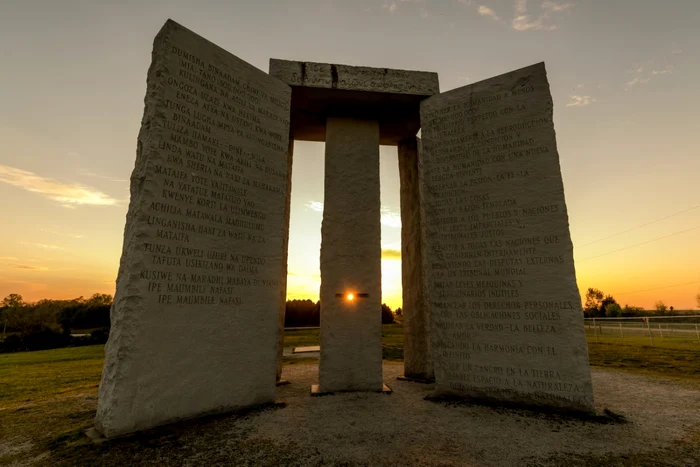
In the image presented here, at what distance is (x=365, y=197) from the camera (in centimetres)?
677

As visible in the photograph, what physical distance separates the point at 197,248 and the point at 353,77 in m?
4.84

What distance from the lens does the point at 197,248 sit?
4676mm

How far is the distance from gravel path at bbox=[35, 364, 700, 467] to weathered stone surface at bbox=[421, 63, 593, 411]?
639 millimetres

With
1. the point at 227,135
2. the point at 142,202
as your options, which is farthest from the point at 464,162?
the point at 142,202

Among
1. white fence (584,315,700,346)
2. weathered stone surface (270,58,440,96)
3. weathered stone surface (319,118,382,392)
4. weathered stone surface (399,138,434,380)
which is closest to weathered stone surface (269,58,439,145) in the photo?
weathered stone surface (270,58,440,96)

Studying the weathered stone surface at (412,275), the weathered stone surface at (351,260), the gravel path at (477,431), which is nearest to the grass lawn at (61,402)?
the gravel path at (477,431)

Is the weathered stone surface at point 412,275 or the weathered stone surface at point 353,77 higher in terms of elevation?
the weathered stone surface at point 353,77

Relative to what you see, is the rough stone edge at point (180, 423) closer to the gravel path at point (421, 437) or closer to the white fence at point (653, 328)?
the gravel path at point (421, 437)

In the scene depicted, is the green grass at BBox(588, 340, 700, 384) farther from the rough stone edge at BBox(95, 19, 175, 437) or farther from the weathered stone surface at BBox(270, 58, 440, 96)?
the rough stone edge at BBox(95, 19, 175, 437)

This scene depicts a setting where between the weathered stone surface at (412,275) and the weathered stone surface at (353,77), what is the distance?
61.9 inches

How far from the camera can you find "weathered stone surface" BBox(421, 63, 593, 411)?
16.0 feet

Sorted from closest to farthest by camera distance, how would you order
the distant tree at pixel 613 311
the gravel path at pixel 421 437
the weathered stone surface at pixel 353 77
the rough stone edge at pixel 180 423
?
the gravel path at pixel 421 437, the rough stone edge at pixel 180 423, the weathered stone surface at pixel 353 77, the distant tree at pixel 613 311

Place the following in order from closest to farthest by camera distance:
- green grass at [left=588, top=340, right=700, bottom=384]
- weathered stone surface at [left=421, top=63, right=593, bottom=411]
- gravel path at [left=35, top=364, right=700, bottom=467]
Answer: gravel path at [left=35, top=364, right=700, bottom=467]
weathered stone surface at [left=421, top=63, right=593, bottom=411]
green grass at [left=588, top=340, right=700, bottom=384]

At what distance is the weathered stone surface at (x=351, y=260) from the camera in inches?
241
